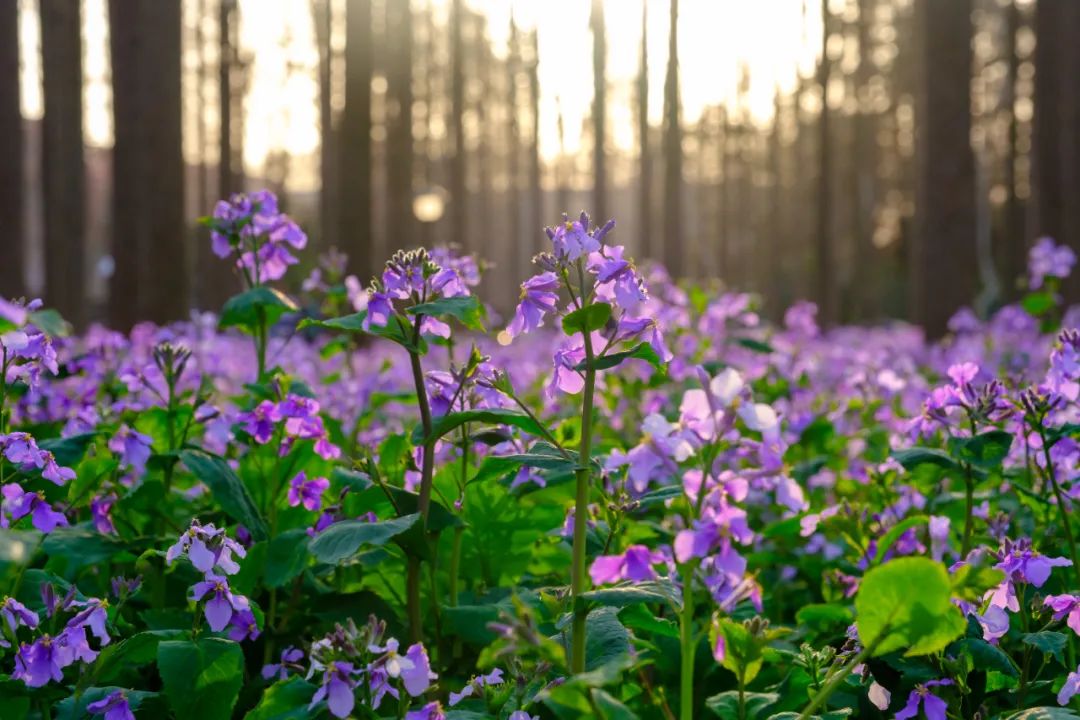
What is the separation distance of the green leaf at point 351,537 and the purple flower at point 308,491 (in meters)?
0.66

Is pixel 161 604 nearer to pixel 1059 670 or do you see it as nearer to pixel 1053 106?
pixel 1059 670

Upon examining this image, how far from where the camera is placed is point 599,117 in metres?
24.1

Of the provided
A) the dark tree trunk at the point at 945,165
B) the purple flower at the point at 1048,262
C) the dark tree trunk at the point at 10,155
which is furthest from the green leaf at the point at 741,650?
the dark tree trunk at the point at 945,165

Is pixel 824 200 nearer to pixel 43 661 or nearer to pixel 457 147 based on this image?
pixel 457 147

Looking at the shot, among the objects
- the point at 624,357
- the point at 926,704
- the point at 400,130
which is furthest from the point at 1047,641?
the point at 400,130

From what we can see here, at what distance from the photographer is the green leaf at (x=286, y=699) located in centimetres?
170

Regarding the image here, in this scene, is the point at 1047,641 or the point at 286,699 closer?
the point at 286,699

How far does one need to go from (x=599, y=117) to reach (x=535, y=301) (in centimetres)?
2289

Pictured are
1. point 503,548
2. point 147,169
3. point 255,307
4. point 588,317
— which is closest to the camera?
point 588,317

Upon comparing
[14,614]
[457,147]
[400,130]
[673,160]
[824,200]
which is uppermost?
[457,147]

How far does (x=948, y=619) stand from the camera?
1421mm

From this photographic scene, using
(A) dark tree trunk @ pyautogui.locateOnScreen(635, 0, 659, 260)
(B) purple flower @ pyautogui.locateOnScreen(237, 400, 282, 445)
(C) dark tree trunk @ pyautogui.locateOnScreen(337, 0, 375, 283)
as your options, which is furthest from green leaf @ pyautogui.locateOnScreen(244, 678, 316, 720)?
(A) dark tree trunk @ pyautogui.locateOnScreen(635, 0, 659, 260)

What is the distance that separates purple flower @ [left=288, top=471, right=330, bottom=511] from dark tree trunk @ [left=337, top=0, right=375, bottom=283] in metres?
11.1

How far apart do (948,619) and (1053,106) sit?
15.5 meters
